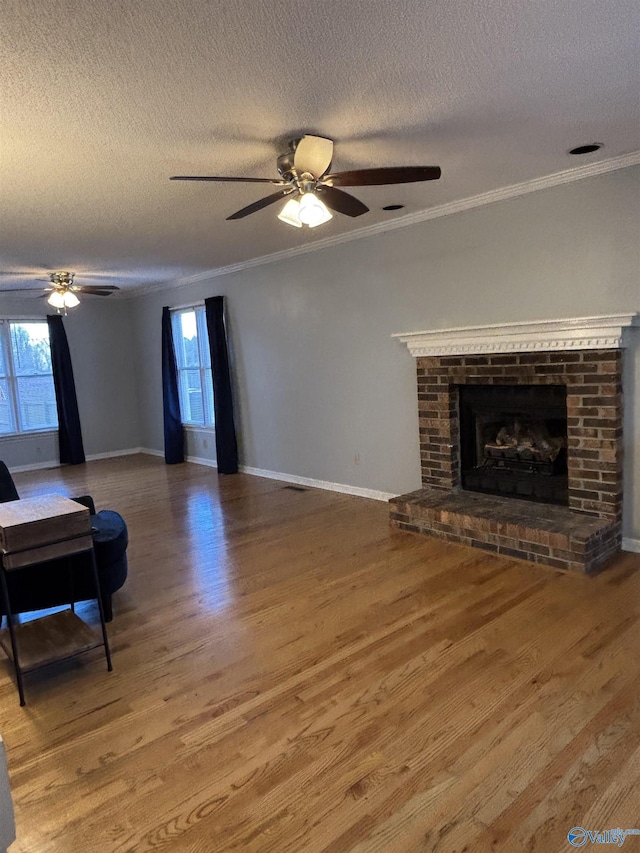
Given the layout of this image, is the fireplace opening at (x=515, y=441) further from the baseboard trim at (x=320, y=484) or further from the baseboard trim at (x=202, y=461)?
the baseboard trim at (x=202, y=461)

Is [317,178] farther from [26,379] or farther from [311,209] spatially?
[26,379]

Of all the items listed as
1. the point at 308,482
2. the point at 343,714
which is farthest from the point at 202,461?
the point at 343,714

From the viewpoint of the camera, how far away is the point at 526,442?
4.32 m

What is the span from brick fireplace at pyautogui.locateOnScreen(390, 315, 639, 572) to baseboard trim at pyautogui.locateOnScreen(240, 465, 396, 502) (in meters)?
0.68

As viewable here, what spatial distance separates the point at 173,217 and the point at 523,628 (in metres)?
3.59

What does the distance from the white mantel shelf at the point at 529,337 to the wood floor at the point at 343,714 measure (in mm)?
1397

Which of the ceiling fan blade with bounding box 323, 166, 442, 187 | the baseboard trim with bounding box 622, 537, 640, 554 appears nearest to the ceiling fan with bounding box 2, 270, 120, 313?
the ceiling fan blade with bounding box 323, 166, 442, 187

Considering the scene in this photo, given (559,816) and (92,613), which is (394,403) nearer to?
(92,613)

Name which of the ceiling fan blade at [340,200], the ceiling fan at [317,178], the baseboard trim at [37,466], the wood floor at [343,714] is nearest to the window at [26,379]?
the baseboard trim at [37,466]

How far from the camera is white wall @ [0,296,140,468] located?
8.20 metres

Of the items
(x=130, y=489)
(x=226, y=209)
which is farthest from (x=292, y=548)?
(x=130, y=489)

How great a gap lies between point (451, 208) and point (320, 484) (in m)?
2.96

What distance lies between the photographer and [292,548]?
423 cm

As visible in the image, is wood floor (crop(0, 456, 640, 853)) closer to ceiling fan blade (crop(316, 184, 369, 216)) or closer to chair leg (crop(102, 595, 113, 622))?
chair leg (crop(102, 595, 113, 622))
